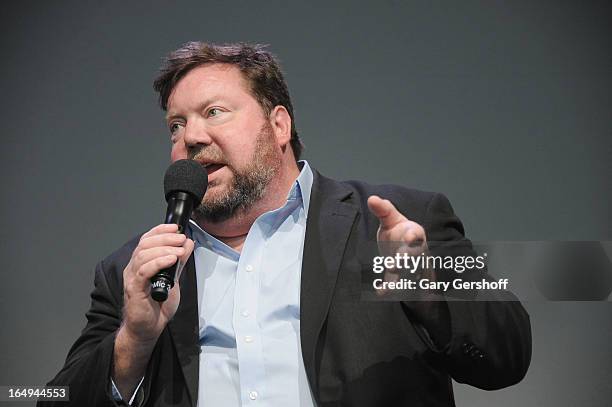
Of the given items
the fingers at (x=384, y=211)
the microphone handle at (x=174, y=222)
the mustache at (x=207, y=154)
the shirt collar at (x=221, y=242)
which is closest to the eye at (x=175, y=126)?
the mustache at (x=207, y=154)

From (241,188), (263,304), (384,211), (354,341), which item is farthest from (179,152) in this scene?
(384,211)

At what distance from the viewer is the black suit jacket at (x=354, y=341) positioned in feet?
5.51

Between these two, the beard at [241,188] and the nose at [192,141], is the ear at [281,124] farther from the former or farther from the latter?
the nose at [192,141]

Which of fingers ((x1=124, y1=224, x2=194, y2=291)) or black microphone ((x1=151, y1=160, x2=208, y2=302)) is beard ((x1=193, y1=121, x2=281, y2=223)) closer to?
black microphone ((x1=151, y1=160, x2=208, y2=302))

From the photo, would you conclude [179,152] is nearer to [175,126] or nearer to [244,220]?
[175,126]

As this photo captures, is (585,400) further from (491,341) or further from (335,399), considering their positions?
(335,399)

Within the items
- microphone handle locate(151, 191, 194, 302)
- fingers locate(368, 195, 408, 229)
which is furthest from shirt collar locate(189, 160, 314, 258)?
fingers locate(368, 195, 408, 229)

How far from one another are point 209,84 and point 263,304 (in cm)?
66

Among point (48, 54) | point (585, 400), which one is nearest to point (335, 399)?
point (585, 400)

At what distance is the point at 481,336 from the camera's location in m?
1.64

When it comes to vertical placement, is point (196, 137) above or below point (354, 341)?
above

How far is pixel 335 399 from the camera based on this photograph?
1734 millimetres

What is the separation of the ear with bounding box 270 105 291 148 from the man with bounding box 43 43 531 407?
0.02 meters

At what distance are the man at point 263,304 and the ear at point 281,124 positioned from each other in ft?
0.08
